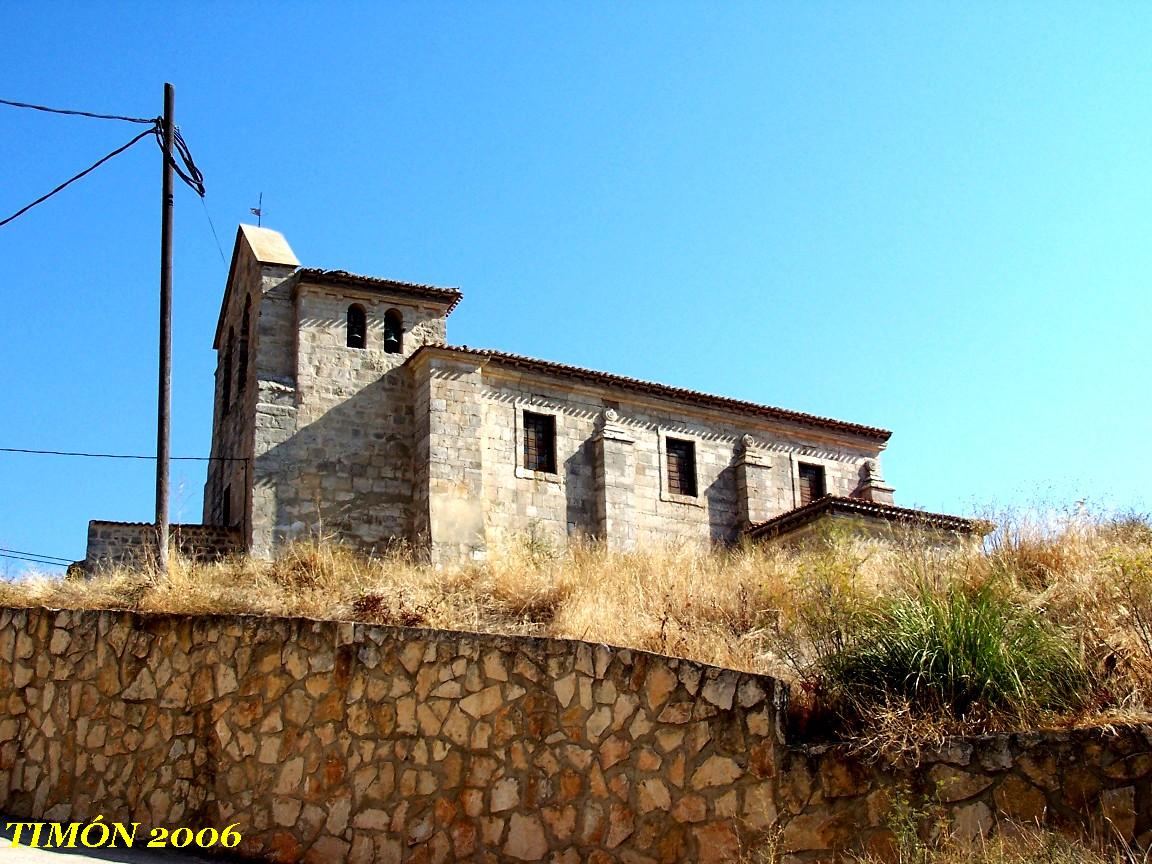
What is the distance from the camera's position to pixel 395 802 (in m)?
9.77

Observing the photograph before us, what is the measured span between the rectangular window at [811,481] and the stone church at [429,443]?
1.06m

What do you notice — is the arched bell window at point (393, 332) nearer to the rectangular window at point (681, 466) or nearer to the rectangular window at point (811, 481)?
the rectangular window at point (681, 466)

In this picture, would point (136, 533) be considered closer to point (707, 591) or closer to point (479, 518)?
point (479, 518)

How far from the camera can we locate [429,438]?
22953mm

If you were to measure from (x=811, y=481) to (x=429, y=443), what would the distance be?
11.2 m

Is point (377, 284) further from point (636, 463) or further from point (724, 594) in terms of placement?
point (724, 594)


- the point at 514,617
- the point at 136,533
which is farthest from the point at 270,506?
the point at 514,617

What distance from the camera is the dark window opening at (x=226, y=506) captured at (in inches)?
946

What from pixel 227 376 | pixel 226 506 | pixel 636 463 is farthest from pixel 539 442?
pixel 227 376

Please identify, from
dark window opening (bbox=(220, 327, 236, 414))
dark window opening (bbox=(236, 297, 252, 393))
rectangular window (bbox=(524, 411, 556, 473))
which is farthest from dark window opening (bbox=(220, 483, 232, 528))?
rectangular window (bbox=(524, 411, 556, 473))

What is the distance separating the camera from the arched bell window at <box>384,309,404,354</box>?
2455cm

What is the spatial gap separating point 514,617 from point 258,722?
3013 mm

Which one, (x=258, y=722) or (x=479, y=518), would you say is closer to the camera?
(x=258, y=722)

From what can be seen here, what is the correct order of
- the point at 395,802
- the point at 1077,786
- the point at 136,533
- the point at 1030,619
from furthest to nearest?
1. the point at 136,533
2. the point at 395,802
3. the point at 1030,619
4. the point at 1077,786
